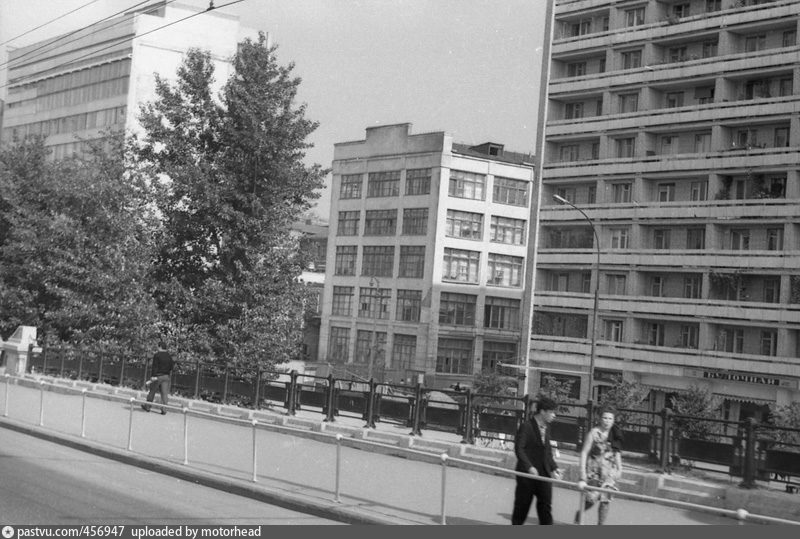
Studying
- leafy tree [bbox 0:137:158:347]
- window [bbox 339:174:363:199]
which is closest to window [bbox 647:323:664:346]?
leafy tree [bbox 0:137:158:347]

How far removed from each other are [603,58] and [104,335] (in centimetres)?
3937

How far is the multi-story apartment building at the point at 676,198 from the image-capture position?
189ft

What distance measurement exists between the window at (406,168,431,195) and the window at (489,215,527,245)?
6741 millimetres

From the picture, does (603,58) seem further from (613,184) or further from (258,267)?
(258,267)

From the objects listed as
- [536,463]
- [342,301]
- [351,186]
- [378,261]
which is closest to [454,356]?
[378,261]

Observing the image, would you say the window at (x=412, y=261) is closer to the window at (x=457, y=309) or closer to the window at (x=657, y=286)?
the window at (x=457, y=309)

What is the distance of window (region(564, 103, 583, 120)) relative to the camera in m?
70.4

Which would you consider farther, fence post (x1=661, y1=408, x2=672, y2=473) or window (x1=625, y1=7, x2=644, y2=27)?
window (x1=625, y1=7, x2=644, y2=27)

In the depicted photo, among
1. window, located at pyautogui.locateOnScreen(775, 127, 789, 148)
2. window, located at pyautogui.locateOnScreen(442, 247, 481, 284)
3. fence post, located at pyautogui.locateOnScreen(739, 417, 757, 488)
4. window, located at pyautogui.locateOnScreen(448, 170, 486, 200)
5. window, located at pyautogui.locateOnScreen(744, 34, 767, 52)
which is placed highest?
window, located at pyautogui.locateOnScreen(744, 34, 767, 52)

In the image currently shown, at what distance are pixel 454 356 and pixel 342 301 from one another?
12679 millimetres

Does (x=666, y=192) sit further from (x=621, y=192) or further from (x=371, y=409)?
(x=371, y=409)

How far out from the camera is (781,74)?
192 feet

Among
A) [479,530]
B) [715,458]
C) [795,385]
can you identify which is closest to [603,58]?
[795,385]

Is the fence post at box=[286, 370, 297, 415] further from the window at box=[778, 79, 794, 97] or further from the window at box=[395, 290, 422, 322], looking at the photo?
the window at box=[395, 290, 422, 322]
